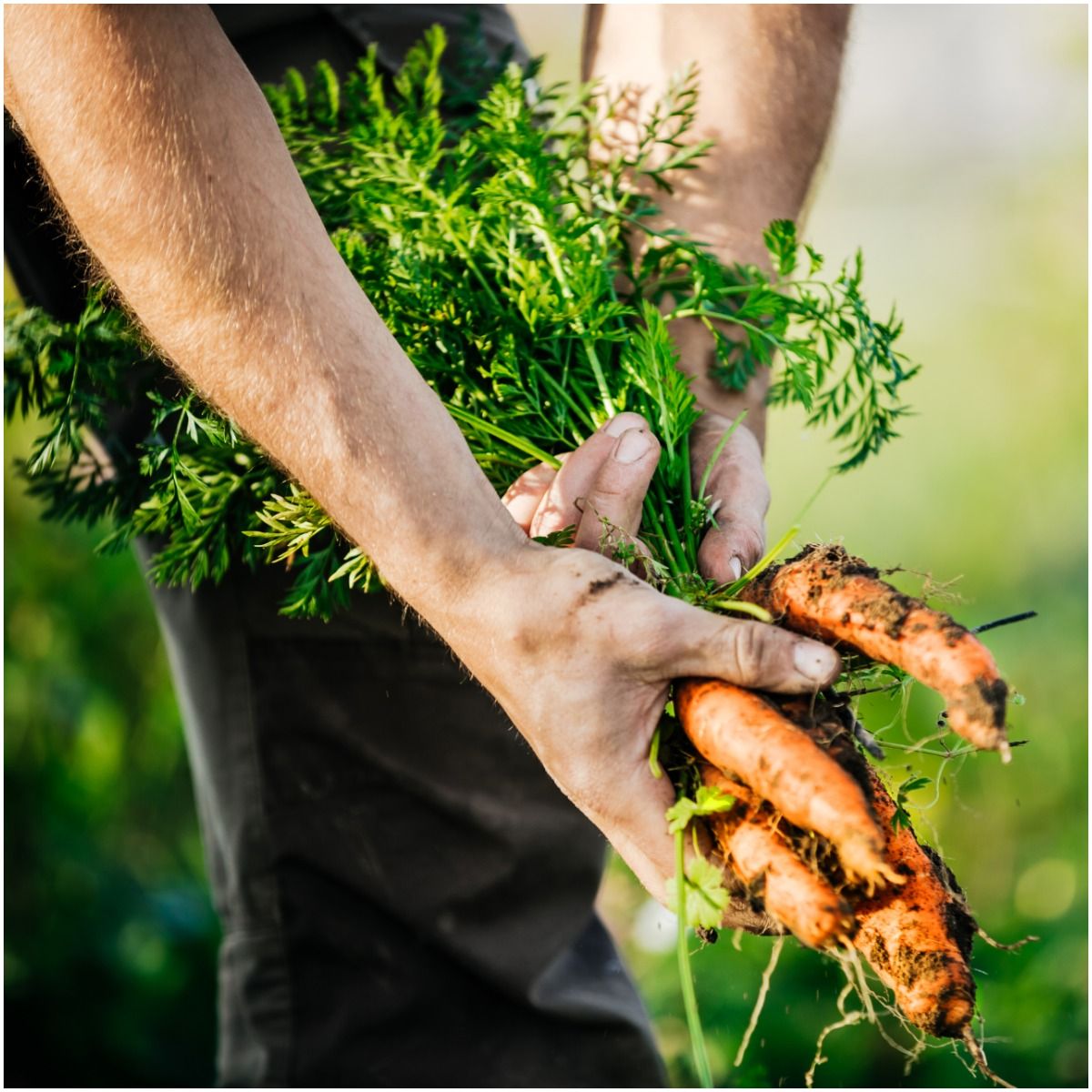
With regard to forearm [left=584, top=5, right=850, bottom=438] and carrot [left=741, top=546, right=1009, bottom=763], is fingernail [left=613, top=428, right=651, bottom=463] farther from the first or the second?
forearm [left=584, top=5, right=850, bottom=438]

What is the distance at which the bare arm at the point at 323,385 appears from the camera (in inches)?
42.9

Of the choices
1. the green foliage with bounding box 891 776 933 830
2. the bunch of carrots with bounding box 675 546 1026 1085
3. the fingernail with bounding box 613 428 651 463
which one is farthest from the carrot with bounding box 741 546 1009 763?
the fingernail with bounding box 613 428 651 463

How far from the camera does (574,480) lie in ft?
4.46

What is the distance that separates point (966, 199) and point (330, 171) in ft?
16.3

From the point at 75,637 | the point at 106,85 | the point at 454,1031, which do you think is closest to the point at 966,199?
the point at 75,637

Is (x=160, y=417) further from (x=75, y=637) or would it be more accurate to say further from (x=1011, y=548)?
(x=1011, y=548)

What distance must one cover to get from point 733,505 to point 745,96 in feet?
2.71

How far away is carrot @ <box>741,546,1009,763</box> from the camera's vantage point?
1102 millimetres

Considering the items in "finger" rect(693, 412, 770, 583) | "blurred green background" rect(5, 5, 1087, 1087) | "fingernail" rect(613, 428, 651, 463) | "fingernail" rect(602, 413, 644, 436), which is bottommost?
"blurred green background" rect(5, 5, 1087, 1087)

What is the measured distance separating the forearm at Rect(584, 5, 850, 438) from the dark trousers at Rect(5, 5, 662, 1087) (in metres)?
0.33

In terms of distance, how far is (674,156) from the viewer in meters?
1.76

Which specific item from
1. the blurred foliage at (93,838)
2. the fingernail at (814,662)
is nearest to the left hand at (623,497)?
the fingernail at (814,662)

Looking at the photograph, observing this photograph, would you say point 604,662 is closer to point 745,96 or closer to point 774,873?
point 774,873

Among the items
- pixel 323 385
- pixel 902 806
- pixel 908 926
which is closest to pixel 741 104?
pixel 323 385
